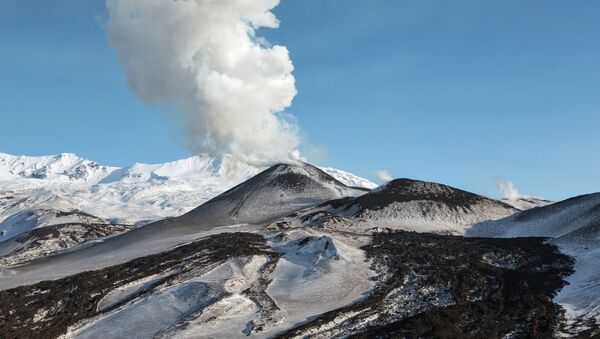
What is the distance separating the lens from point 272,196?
154625 millimetres

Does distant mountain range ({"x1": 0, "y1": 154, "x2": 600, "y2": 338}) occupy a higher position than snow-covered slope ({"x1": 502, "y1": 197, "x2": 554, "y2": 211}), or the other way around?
snow-covered slope ({"x1": 502, "y1": 197, "x2": 554, "y2": 211})

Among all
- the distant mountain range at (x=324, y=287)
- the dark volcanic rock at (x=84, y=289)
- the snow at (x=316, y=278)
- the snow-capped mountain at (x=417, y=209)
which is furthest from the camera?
the snow-capped mountain at (x=417, y=209)

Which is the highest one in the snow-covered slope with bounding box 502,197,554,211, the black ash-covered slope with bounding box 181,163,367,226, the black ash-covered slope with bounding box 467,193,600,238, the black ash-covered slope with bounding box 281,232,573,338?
the black ash-covered slope with bounding box 181,163,367,226

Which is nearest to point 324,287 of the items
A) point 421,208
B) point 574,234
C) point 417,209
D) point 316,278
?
point 316,278

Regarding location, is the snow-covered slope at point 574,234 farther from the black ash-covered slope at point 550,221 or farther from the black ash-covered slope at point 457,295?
the black ash-covered slope at point 457,295

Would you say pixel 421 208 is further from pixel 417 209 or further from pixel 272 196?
pixel 272 196

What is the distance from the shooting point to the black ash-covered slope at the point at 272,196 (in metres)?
142

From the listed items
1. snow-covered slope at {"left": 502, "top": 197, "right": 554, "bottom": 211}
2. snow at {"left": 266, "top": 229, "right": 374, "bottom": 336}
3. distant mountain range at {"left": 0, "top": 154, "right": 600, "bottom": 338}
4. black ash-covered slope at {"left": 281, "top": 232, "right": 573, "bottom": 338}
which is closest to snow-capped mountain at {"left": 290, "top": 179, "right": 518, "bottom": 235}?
distant mountain range at {"left": 0, "top": 154, "right": 600, "bottom": 338}

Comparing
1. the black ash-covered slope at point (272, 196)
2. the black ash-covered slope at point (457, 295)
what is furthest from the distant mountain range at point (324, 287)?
the black ash-covered slope at point (272, 196)

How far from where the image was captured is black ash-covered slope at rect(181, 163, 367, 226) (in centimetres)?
14250

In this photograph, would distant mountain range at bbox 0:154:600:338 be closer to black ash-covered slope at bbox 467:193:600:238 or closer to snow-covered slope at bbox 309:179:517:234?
black ash-covered slope at bbox 467:193:600:238

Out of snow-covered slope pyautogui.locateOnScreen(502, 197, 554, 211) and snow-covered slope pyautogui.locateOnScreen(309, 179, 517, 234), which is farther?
snow-covered slope pyautogui.locateOnScreen(502, 197, 554, 211)

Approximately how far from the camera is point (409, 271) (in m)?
67.1

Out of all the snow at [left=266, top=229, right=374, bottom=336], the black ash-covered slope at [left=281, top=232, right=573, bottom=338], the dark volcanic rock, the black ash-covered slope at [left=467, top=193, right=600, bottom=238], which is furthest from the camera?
the black ash-covered slope at [left=467, top=193, right=600, bottom=238]
